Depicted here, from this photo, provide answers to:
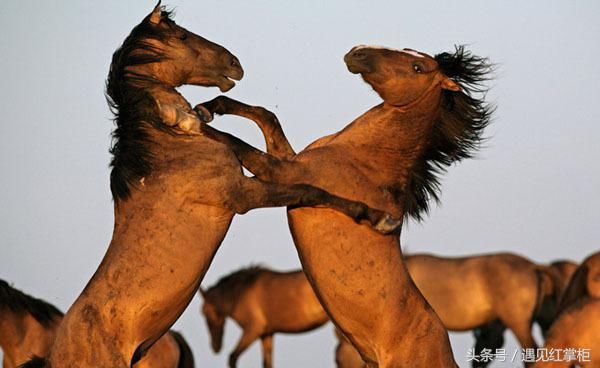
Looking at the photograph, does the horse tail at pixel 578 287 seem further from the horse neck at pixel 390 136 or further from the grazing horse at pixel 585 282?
the horse neck at pixel 390 136

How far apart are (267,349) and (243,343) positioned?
15.7 inches

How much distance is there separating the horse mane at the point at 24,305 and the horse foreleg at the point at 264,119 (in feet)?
11.4

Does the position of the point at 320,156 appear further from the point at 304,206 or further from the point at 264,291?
the point at 264,291

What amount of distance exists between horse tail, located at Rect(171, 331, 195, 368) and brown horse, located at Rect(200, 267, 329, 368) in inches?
269

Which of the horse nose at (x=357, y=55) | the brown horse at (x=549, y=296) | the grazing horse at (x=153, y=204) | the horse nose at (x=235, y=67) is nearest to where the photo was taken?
the grazing horse at (x=153, y=204)

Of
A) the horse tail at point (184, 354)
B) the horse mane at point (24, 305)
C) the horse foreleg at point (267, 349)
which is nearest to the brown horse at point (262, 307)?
the horse foreleg at point (267, 349)

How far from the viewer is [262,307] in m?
21.2

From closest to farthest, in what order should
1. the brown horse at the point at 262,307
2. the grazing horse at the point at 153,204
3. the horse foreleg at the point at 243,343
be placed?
the grazing horse at the point at 153,204
the horse foreleg at the point at 243,343
the brown horse at the point at 262,307

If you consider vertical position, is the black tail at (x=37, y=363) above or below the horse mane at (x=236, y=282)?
below

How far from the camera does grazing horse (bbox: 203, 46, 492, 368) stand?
9.82 metres

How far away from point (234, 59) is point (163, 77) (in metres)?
0.61

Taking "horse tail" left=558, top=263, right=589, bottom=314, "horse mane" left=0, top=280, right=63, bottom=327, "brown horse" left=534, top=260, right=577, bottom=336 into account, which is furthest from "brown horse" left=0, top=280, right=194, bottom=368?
"brown horse" left=534, top=260, right=577, bottom=336

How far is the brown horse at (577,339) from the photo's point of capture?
11812 mm

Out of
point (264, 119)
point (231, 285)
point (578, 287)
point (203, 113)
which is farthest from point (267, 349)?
point (203, 113)
